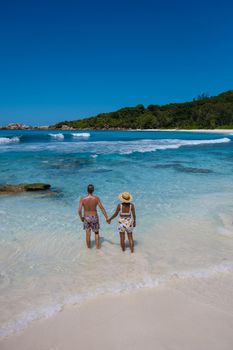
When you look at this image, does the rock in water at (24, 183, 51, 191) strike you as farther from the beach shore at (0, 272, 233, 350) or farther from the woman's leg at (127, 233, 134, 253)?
the beach shore at (0, 272, 233, 350)

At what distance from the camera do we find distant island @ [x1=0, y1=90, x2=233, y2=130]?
4893 inches

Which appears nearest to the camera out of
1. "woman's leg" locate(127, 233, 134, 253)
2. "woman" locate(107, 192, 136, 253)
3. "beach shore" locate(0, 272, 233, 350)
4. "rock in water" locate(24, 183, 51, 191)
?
"beach shore" locate(0, 272, 233, 350)

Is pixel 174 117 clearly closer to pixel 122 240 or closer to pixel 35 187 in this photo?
pixel 35 187

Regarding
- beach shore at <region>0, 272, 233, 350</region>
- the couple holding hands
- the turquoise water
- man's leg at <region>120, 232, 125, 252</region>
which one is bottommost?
the turquoise water

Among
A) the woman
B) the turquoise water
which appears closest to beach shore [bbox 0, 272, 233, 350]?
the turquoise water

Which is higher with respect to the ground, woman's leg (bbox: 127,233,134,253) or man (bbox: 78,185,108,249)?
man (bbox: 78,185,108,249)

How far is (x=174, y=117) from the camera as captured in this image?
514 ft

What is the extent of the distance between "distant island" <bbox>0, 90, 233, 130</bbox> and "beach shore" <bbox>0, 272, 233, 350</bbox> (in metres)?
119

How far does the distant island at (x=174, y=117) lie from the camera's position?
12429cm

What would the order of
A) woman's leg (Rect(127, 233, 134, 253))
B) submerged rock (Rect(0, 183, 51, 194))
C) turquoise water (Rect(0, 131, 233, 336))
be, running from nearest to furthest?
turquoise water (Rect(0, 131, 233, 336))
woman's leg (Rect(127, 233, 134, 253))
submerged rock (Rect(0, 183, 51, 194))

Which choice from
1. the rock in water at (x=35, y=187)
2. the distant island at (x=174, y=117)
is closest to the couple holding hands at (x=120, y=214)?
the rock in water at (x=35, y=187)

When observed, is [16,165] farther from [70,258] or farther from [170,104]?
[170,104]

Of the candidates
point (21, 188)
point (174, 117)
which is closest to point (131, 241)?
point (21, 188)

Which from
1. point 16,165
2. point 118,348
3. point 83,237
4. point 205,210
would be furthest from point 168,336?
point 16,165
